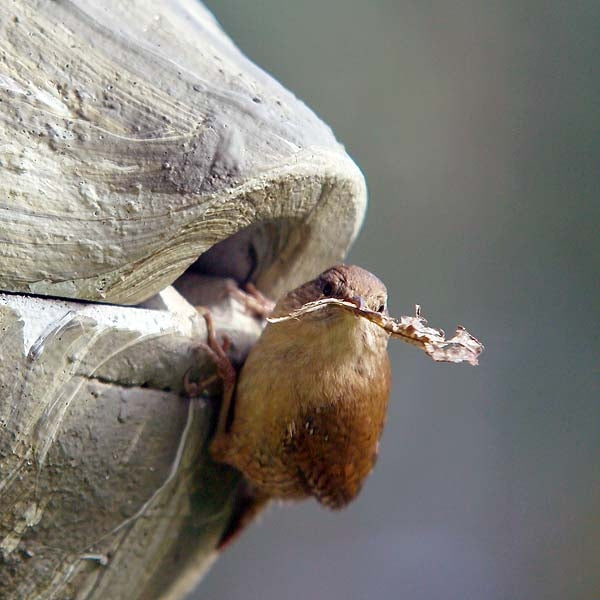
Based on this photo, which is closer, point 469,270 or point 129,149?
point 129,149

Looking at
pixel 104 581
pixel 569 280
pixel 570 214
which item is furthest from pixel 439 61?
pixel 104 581

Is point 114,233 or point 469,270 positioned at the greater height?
point 114,233

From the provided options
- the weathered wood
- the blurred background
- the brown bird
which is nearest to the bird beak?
the brown bird

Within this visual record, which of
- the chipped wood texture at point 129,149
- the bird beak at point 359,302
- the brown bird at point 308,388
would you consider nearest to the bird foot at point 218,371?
the brown bird at point 308,388

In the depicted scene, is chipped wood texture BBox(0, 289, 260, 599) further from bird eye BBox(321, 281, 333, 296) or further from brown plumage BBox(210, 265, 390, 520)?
bird eye BBox(321, 281, 333, 296)

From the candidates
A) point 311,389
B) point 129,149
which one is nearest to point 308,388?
point 311,389

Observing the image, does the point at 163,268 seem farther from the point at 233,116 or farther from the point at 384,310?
the point at 384,310

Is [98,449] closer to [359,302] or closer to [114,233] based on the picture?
[114,233]
